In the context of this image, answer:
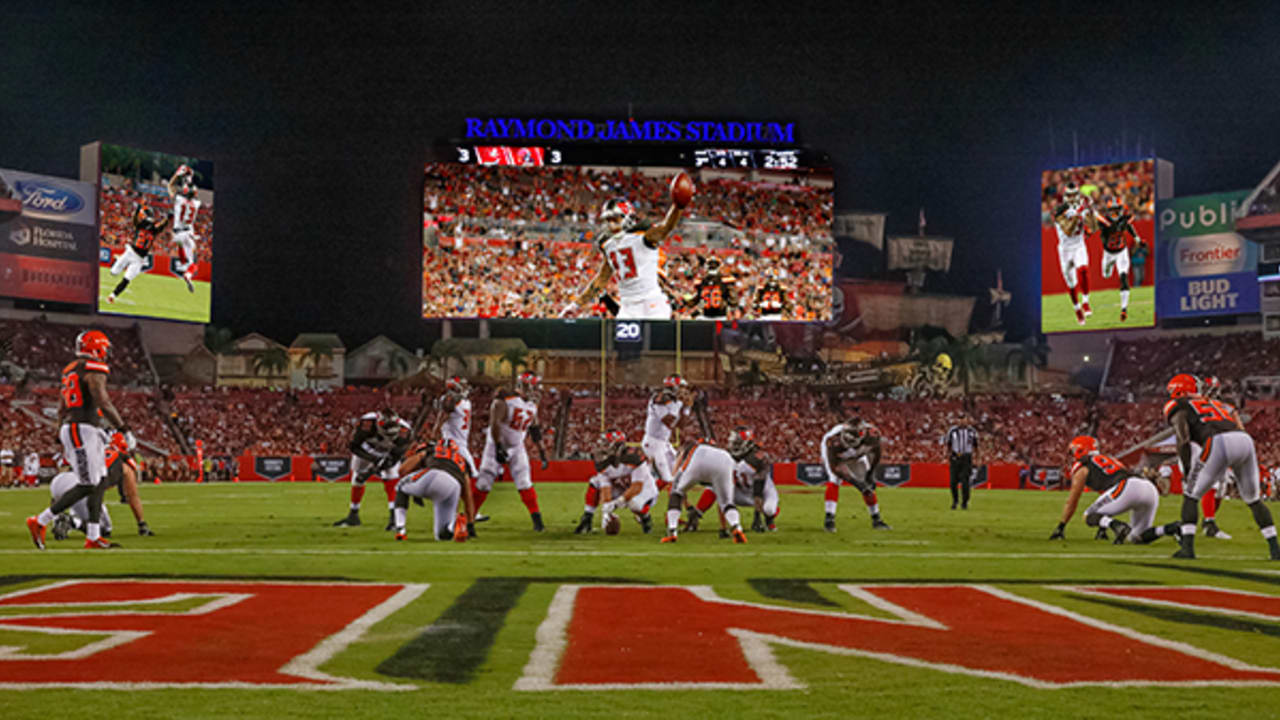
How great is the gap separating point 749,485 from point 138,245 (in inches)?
1977

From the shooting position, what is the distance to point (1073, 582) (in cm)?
1055

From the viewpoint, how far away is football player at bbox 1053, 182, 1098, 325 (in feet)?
189

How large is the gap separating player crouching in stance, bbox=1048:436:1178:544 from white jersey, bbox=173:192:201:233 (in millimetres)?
53782

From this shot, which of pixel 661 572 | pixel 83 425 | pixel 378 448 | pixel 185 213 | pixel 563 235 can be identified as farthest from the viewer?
pixel 185 213

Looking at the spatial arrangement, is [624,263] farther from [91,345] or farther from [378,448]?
[91,345]

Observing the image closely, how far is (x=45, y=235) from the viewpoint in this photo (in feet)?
199

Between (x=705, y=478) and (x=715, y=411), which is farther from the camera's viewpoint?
(x=715, y=411)

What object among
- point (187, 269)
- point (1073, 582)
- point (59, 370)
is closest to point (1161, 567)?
point (1073, 582)

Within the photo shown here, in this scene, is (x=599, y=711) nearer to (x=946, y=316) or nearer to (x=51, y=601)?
(x=51, y=601)

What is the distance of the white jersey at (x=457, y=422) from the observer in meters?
17.7

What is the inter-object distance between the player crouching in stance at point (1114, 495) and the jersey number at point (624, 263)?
20444 mm

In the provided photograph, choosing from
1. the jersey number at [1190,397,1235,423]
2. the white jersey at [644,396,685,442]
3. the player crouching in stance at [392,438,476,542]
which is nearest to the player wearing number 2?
the white jersey at [644,396,685,442]

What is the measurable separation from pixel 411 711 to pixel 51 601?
16.4 ft

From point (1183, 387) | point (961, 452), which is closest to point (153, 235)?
point (961, 452)
